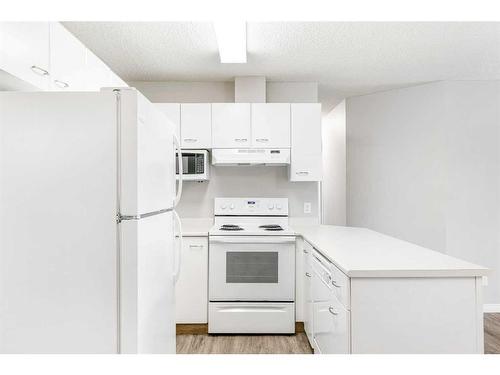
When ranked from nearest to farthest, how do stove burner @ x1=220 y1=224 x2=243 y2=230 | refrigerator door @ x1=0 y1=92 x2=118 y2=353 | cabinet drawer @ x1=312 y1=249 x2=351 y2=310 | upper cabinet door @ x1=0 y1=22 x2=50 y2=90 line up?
refrigerator door @ x1=0 y1=92 x2=118 y2=353
upper cabinet door @ x1=0 y1=22 x2=50 y2=90
cabinet drawer @ x1=312 y1=249 x2=351 y2=310
stove burner @ x1=220 y1=224 x2=243 y2=230

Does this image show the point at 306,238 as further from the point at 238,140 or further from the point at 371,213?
the point at 371,213

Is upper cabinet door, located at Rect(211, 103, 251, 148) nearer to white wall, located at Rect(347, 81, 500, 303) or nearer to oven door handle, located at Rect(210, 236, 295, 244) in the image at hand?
oven door handle, located at Rect(210, 236, 295, 244)

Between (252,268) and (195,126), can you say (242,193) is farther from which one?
(252,268)

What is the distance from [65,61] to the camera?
173cm

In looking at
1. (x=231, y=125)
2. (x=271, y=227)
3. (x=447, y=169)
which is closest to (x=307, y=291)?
(x=271, y=227)

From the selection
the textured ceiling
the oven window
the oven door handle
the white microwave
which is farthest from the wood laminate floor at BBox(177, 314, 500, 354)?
the textured ceiling

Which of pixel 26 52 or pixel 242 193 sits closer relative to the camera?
pixel 26 52

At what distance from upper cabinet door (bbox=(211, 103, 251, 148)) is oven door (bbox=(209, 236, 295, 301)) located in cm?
92

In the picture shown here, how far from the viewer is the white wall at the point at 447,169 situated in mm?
3559

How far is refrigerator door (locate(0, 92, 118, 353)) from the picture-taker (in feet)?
3.79

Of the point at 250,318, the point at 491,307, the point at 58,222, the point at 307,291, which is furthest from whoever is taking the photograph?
the point at 491,307

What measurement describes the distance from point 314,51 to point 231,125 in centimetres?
97
